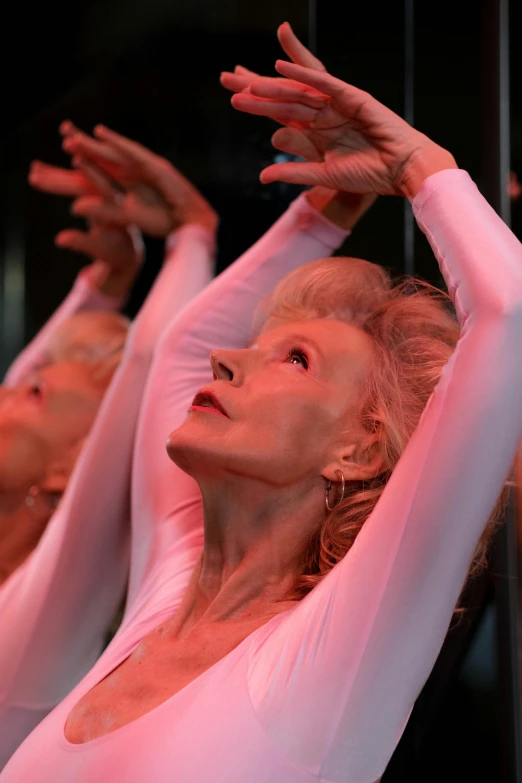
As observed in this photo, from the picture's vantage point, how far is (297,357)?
129 centimetres

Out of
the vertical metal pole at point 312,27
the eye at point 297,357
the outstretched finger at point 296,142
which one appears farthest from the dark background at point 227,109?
the eye at point 297,357

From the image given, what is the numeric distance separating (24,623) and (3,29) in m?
1.89

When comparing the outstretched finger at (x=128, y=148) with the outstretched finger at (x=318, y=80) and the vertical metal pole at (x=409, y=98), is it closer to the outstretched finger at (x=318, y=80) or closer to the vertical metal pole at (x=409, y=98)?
the vertical metal pole at (x=409, y=98)

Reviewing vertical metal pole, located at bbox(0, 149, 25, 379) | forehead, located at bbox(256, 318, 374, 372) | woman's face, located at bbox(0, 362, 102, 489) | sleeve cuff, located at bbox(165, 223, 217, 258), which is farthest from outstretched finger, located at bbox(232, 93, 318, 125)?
vertical metal pole, located at bbox(0, 149, 25, 379)

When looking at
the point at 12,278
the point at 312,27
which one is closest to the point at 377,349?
the point at 312,27

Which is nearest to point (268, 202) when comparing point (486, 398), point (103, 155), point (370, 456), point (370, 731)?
point (103, 155)

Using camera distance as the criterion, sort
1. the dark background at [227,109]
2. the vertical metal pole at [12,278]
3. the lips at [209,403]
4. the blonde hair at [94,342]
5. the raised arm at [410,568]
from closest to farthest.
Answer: the raised arm at [410,568], the lips at [209,403], the dark background at [227,109], the blonde hair at [94,342], the vertical metal pole at [12,278]

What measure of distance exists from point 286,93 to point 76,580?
31.7 inches

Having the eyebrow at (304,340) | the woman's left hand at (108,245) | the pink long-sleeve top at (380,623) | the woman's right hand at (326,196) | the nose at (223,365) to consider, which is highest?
the woman's right hand at (326,196)

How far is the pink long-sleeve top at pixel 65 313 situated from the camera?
232cm

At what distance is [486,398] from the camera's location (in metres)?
0.99

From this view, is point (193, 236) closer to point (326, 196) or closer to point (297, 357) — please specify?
point (326, 196)

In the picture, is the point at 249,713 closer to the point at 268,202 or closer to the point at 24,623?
the point at 24,623

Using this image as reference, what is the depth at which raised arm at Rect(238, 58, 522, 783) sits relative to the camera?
0.99m
